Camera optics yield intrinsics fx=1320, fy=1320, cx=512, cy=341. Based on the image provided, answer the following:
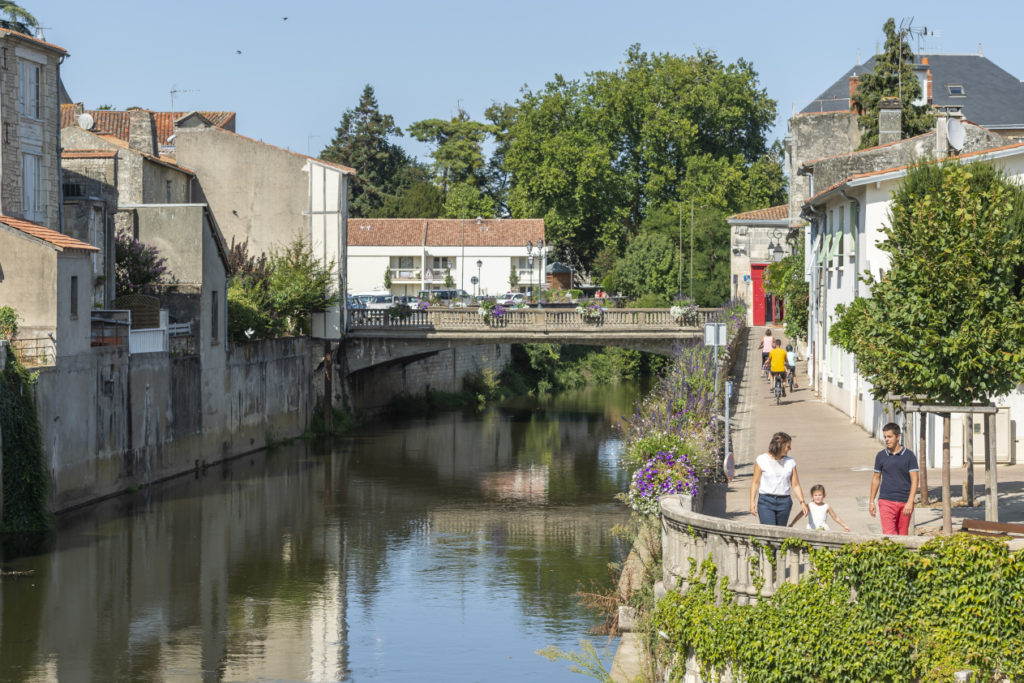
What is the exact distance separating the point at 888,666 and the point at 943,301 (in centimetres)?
487

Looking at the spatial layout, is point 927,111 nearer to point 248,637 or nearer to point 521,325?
point 521,325

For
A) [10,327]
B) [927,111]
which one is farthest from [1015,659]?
[927,111]

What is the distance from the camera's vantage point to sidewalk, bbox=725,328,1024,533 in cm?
1784

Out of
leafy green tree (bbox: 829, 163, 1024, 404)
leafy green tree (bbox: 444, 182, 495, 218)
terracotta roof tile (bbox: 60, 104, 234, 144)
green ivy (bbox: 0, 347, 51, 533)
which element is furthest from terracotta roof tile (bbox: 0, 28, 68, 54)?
leafy green tree (bbox: 444, 182, 495, 218)

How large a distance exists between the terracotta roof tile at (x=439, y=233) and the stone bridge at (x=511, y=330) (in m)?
38.6

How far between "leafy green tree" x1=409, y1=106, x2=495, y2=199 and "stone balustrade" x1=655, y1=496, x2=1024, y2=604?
87.5 m

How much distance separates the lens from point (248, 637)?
20.4m

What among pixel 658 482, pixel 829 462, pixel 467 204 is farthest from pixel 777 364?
pixel 467 204

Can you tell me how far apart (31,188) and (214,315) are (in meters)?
6.66

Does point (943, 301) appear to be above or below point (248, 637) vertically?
above

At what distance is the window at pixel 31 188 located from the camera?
34188 mm

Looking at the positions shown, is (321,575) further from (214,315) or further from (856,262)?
(214,315)

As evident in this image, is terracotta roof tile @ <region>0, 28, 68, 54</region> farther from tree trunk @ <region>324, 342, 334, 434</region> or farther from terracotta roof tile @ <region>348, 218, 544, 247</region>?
terracotta roof tile @ <region>348, 218, 544, 247</region>

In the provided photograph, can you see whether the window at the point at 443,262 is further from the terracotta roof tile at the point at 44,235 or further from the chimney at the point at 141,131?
the terracotta roof tile at the point at 44,235
